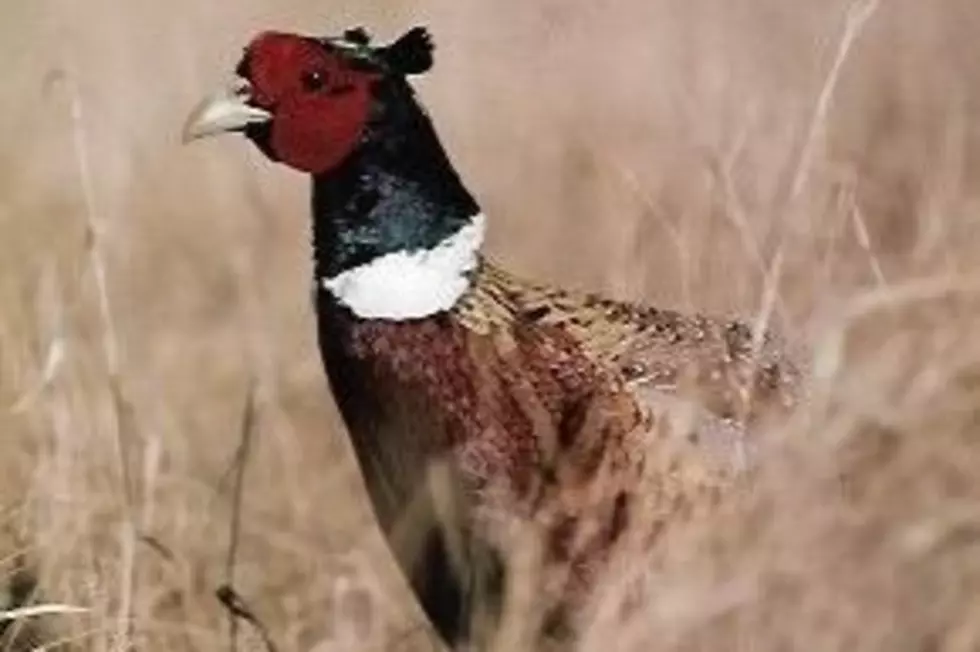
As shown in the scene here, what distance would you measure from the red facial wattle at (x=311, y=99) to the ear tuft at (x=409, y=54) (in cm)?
2

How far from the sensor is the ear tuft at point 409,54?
178 centimetres

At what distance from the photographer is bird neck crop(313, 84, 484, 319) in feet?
5.78

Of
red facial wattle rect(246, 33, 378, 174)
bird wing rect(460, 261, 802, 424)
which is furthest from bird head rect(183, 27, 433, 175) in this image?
bird wing rect(460, 261, 802, 424)

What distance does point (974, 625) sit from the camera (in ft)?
6.19

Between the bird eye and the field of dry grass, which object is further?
the field of dry grass

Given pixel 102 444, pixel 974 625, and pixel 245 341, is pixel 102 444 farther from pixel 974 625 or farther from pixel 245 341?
pixel 974 625

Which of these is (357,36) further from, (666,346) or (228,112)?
(666,346)

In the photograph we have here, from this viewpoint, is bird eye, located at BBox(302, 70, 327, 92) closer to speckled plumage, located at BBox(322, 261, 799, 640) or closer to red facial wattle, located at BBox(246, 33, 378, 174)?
red facial wattle, located at BBox(246, 33, 378, 174)

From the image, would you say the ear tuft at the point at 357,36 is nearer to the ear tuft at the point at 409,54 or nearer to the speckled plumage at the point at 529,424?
the ear tuft at the point at 409,54

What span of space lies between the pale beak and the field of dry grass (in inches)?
1.1

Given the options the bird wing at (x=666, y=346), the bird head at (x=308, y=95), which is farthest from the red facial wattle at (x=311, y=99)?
the bird wing at (x=666, y=346)

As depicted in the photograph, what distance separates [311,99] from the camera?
175cm

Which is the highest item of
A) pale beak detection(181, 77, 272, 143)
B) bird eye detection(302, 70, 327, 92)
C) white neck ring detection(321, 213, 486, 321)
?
bird eye detection(302, 70, 327, 92)

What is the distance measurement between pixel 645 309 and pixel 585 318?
4cm
